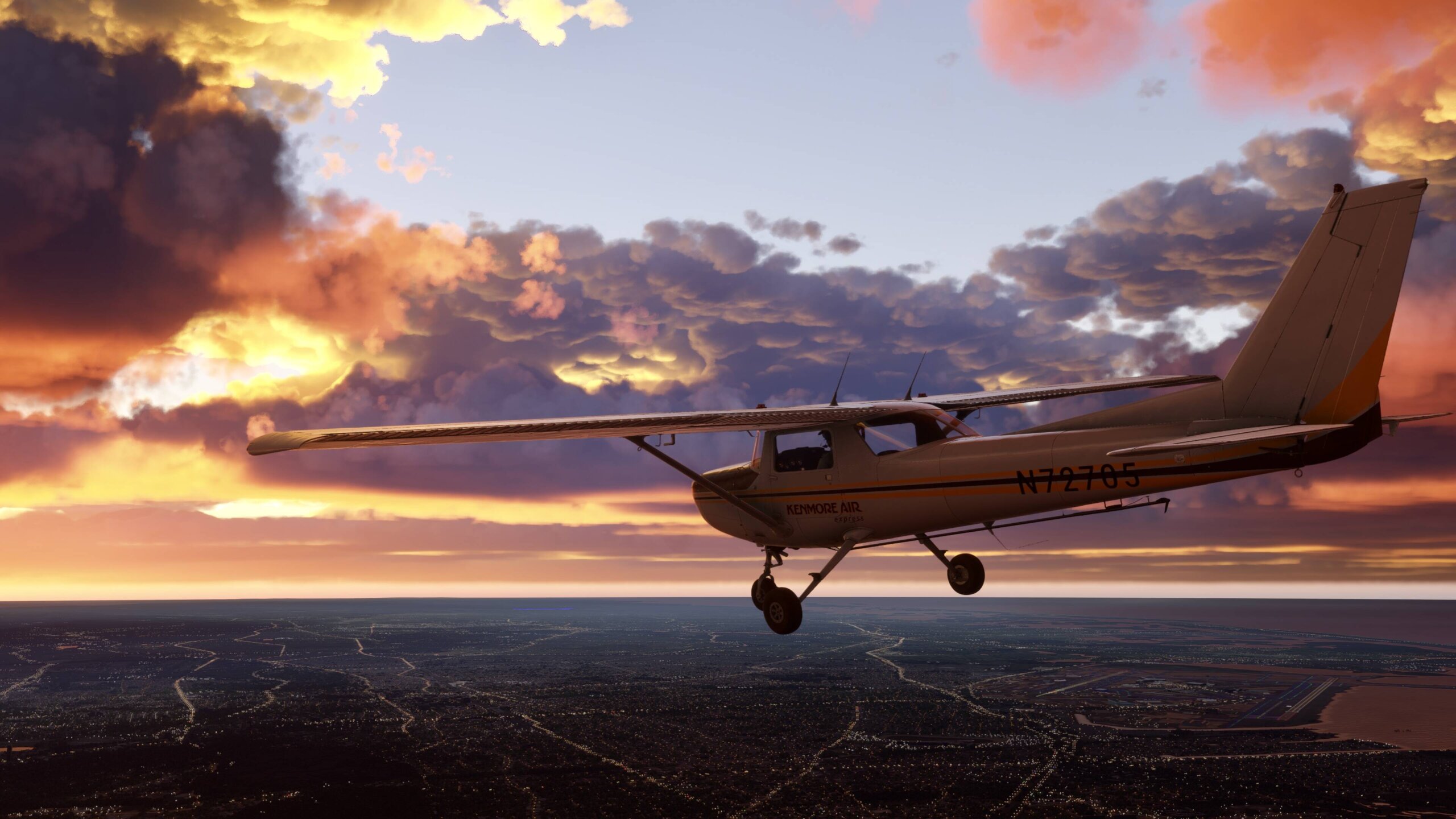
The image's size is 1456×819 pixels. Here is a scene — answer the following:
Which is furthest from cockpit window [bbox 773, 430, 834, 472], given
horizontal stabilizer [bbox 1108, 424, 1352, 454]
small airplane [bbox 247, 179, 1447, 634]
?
horizontal stabilizer [bbox 1108, 424, 1352, 454]

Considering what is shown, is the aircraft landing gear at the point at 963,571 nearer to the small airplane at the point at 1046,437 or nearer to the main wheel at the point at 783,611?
the small airplane at the point at 1046,437

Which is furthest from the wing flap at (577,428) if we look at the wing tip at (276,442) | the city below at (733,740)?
the city below at (733,740)

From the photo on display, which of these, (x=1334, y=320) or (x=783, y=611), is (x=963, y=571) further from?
(x=1334, y=320)

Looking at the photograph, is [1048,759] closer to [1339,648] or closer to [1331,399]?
[1331,399]

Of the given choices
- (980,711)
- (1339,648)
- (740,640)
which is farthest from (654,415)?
(1339,648)

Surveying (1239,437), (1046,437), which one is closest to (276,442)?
(1046,437)
